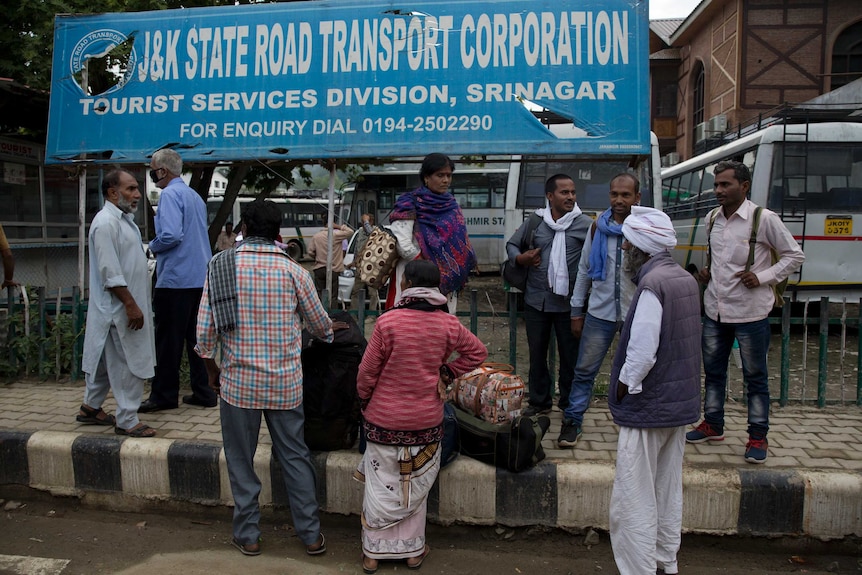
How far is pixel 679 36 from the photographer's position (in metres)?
23.8

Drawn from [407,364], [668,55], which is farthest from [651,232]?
[668,55]

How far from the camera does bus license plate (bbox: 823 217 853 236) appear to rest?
29.8 ft

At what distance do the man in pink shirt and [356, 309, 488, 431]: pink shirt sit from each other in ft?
5.99

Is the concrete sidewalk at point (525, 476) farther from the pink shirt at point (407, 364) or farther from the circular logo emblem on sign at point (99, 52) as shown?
the circular logo emblem on sign at point (99, 52)

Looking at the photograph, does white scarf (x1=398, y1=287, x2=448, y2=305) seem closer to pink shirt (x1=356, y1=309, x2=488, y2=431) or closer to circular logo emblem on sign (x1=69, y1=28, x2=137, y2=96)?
pink shirt (x1=356, y1=309, x2=488, y2=431)

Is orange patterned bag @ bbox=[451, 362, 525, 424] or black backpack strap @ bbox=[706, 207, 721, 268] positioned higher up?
→ black backpack strap @ bbox=[706, 207, 721, 268]

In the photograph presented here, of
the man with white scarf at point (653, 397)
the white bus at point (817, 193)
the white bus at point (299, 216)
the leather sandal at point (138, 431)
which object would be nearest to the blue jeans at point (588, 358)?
the man with white scarf at point (653, 397)

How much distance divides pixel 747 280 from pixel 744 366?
53 centimetres

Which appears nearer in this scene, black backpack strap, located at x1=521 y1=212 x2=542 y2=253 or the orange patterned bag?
the orange patterned bag

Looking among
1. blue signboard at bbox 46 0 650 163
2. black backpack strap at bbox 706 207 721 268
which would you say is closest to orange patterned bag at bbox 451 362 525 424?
black backpack strap at bbox 706 207 721 268

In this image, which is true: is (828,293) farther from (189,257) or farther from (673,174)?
(189,257)

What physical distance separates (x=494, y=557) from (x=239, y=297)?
1904 millimetres

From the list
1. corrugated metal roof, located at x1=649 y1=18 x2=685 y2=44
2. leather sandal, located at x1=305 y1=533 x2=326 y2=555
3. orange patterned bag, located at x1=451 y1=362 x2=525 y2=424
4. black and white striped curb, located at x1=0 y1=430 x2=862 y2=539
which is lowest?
leather sandal, located at x1=305 y1=533 x2=326 y2=555

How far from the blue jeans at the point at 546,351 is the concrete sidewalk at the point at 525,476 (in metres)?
0.24
